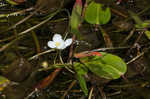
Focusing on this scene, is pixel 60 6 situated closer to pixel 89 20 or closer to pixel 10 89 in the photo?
pixel 89 20

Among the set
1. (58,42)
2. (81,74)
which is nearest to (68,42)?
(58,42)

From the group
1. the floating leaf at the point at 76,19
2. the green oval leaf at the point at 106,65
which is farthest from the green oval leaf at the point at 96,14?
the green oval leaf at the point at 106,65

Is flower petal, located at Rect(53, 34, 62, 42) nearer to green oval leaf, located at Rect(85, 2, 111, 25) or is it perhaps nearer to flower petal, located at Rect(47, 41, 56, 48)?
flower petal, located at Rect(47, 41, 56, 48)

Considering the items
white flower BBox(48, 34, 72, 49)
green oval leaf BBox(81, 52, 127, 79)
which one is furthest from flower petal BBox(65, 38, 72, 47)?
green oval leaf BBox(81, 52, 127, 79)

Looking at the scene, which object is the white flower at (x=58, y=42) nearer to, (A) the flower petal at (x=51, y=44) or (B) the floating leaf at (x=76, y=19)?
(A) the flower petal at (x=51, y=44)

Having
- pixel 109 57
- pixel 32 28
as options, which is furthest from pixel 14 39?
pixel 109 57

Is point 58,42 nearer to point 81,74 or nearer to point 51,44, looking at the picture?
point 51,44
